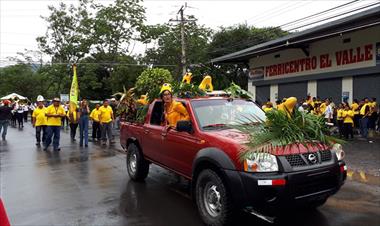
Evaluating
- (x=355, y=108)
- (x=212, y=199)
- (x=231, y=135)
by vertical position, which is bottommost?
(x=212, y=199)

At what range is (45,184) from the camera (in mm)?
8273

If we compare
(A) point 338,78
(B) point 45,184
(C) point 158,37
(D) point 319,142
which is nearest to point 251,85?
(A) point 338,78

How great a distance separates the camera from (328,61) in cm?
1998

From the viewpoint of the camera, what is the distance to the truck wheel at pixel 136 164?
812cm

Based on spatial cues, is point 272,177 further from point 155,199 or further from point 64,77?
point 64,77

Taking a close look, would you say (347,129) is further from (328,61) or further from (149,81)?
(149,81)

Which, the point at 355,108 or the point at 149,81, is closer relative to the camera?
the point at 149,81

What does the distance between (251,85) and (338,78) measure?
8.87 m

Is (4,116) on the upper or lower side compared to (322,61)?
lower

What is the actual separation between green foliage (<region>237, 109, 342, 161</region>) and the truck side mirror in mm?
753

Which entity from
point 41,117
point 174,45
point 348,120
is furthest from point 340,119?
point 174,45

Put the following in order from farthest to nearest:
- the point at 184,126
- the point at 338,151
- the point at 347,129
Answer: the point at 347,129 → the point at 184,126 → the point at 338,151

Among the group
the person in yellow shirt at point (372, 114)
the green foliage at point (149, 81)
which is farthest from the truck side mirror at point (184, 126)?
the person in yellow shirt at point (372, 114)

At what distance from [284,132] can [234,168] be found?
0.85 metres
